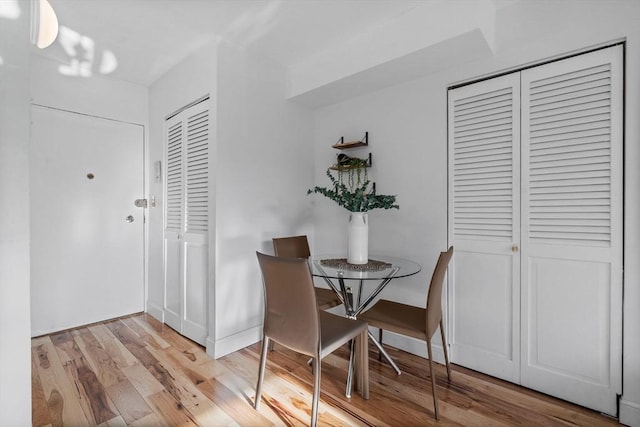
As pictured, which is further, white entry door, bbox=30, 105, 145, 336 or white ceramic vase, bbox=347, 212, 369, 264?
white entry door, bbox=30, 105, 145, 336

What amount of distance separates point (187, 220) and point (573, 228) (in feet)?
9.35

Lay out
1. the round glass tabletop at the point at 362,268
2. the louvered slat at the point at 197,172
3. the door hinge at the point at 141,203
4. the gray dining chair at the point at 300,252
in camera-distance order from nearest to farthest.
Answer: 1. the round glass tabletop at the point at 362,268
2. the gray dining chair at the point at 300,252
3. the louvered slat at the point at 197,172
4. the door hinge at the point at 141,203

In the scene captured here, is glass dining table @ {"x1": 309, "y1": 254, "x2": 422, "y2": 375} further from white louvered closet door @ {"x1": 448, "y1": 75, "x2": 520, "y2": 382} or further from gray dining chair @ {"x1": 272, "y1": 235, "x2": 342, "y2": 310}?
white louvered closet door @ {"x1": 448, "y1": 75, "x2": 520, "y2": 382}

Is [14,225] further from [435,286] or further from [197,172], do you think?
[435,286]

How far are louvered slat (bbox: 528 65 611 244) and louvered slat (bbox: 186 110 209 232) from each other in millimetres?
2351

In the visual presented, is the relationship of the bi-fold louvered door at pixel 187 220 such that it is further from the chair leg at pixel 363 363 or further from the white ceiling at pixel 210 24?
the chair leg at pixel 363 363

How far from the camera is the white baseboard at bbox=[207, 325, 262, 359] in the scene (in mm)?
2324

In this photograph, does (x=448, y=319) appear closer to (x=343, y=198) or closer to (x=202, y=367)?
(x=343, y=198)

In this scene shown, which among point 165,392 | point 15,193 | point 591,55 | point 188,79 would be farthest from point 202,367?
point 591,55

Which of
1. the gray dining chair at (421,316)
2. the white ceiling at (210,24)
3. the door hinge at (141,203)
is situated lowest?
the gray dining chair at (421,316)

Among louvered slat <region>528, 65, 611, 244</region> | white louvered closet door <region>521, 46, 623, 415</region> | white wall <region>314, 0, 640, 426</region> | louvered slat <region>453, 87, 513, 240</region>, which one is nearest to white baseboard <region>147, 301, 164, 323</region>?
white wall <region>314, 0, 640, 426</region>

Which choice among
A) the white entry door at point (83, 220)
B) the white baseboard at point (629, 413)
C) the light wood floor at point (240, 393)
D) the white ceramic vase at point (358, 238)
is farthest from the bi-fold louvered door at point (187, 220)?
the white baseboard at point (629, 413)

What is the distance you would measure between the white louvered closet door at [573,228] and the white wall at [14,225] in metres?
2.47

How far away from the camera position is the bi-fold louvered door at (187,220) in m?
2.53
